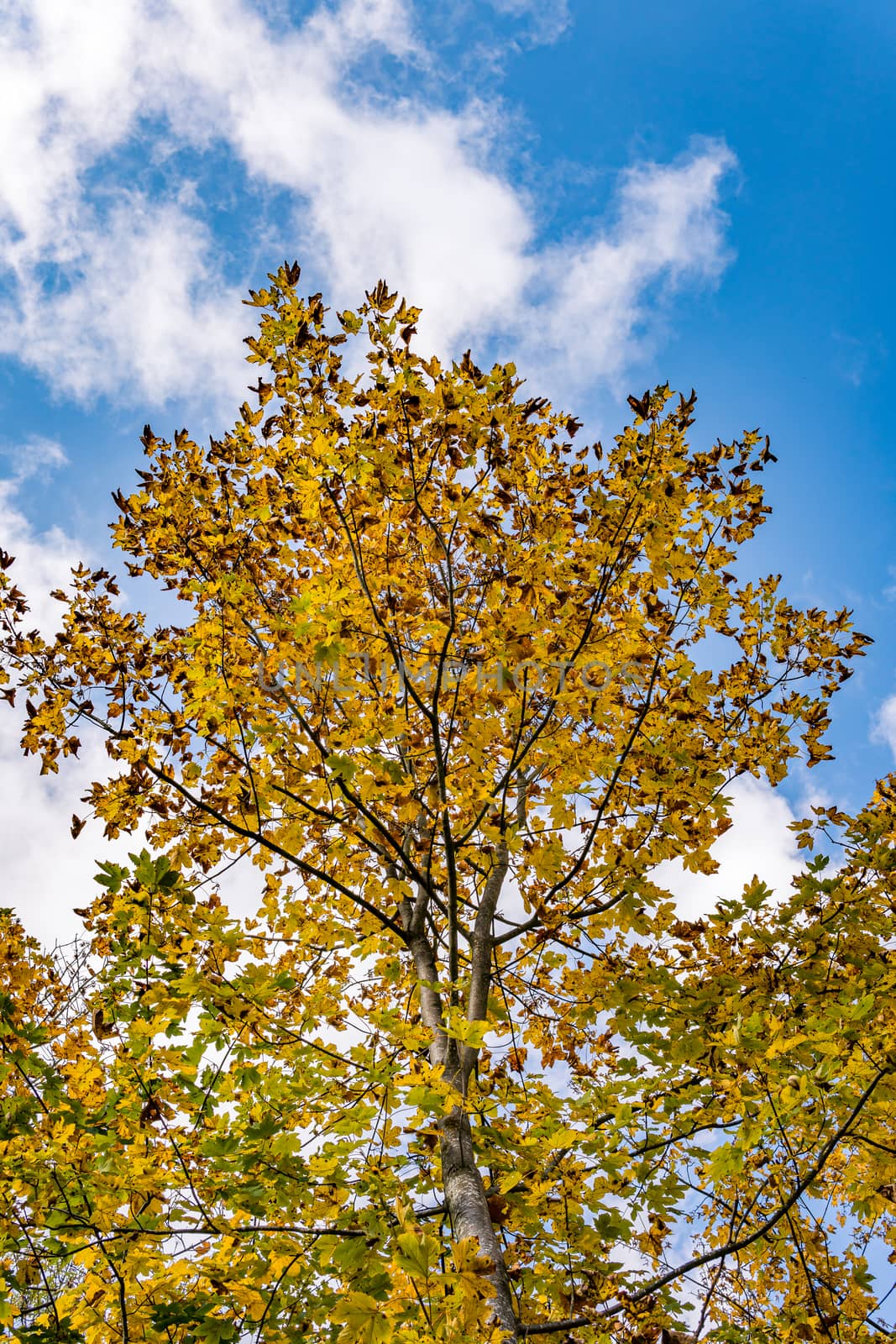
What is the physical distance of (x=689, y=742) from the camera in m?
3.68

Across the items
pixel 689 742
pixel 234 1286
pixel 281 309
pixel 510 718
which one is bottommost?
pixel 234 1286

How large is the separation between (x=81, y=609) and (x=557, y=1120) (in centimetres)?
317

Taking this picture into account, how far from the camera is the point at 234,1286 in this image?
2.59 metres

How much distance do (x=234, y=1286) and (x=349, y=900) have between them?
198cm

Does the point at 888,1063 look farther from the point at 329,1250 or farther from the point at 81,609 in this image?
the point at 81,609

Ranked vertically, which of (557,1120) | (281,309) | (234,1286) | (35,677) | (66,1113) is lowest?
(234,1286)

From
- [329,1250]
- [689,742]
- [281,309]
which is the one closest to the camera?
[329,1250]

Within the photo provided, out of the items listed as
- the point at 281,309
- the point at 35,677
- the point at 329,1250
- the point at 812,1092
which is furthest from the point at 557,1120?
the point at 281,309

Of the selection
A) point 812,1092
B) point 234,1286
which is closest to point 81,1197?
point 234,1286

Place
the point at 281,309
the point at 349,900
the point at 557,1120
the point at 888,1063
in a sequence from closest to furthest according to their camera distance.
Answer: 1. the point at 888,1063
2. the point at 557,1120
3. the point at 281,309
4. the point at 349,900

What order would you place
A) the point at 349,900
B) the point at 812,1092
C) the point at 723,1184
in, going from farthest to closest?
the point at 349,900
the point at 723,1184
the point at 812,1092

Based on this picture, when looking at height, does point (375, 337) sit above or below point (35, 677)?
above

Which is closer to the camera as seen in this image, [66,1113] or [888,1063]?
[888,1063]

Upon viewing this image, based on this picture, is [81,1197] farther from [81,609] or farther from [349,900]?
[81,609]
